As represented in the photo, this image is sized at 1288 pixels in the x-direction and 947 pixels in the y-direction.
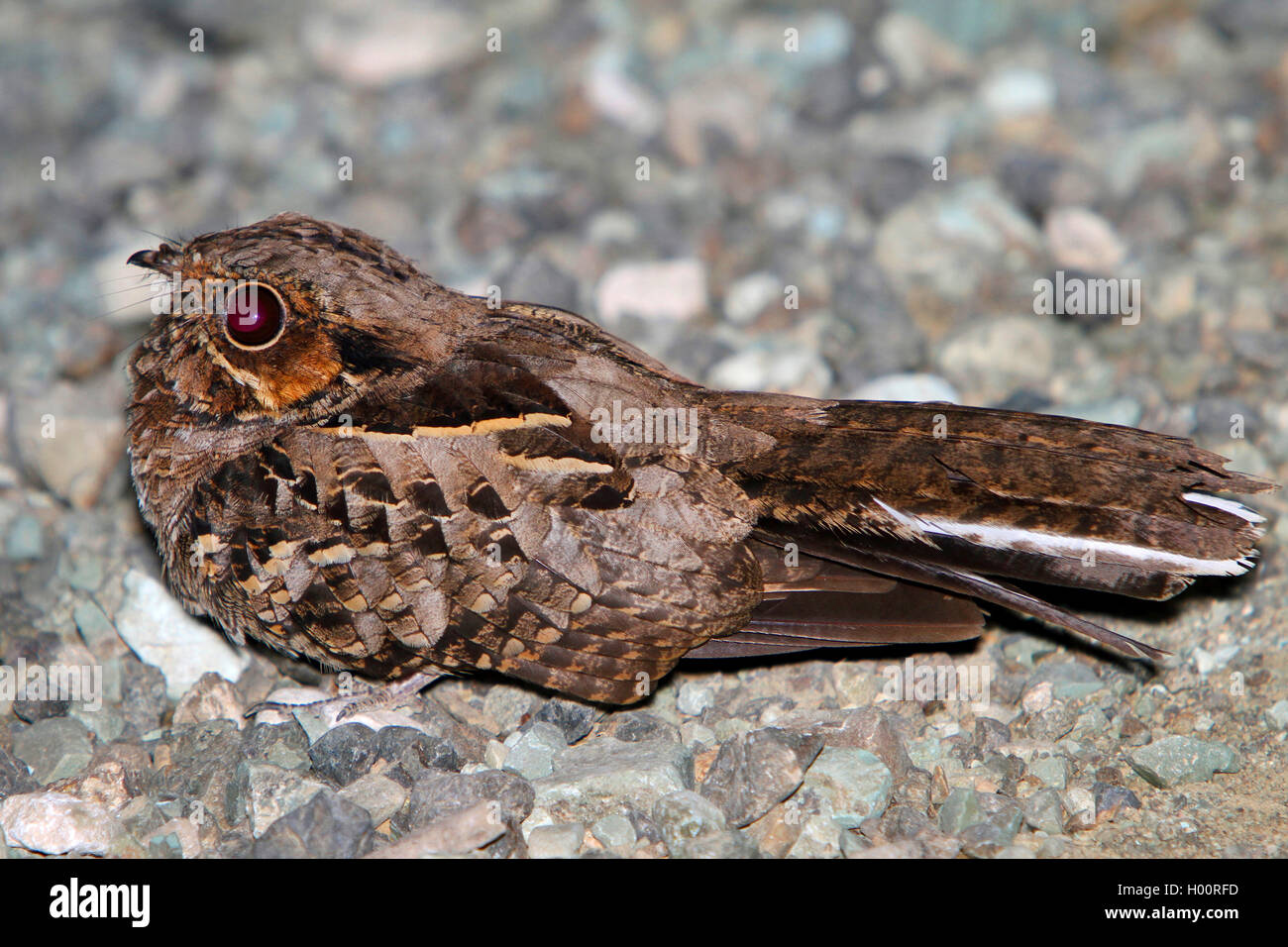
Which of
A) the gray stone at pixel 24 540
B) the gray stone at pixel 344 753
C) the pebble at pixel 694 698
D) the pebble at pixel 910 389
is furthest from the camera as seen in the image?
the pebble at pixel 910 389

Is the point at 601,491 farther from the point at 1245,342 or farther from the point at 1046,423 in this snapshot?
the point at 1245,342

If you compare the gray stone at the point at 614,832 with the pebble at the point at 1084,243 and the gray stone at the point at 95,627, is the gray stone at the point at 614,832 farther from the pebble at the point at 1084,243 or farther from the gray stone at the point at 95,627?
the pebble at the point at 1084,243

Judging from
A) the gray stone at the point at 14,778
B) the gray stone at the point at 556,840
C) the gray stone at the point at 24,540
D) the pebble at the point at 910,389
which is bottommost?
the gray stone at the point at 556,840

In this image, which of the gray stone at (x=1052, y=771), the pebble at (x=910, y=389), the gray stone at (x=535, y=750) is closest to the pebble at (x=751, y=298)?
the pebble at (x=910, y=389)

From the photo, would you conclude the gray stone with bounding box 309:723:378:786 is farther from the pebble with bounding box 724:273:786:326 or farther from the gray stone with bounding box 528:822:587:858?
the pebble with bounding box 724:273:786:326

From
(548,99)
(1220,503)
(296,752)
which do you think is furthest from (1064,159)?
(296,752)

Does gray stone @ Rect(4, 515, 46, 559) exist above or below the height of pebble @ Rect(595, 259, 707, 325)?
below
